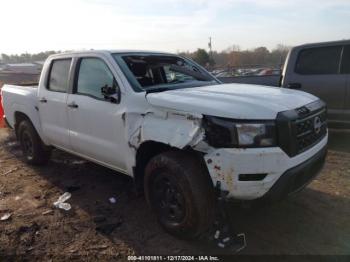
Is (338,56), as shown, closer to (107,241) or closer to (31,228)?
(107,241)

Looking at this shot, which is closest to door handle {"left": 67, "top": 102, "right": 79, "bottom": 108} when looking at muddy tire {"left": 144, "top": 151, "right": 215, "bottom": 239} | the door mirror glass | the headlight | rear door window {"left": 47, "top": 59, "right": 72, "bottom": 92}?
the door mirror glass

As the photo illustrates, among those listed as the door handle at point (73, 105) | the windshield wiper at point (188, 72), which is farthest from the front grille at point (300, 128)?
the door handle at point (73, 105)

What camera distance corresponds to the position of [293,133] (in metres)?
3.23

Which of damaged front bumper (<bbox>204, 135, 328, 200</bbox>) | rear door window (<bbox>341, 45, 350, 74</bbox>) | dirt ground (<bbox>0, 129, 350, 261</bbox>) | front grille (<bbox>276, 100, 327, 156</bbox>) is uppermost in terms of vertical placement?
rear door window (<bbox>341, 45, 350, 74</bbox>)

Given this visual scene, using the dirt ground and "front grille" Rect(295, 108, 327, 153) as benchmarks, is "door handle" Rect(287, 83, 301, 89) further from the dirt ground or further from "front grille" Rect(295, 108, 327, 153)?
"front grille" Rect(295, 108, 327, 153)

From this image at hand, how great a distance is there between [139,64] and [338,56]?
4.06 meters

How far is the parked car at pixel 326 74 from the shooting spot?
665 centimetres

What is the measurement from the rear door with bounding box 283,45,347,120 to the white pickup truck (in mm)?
2731

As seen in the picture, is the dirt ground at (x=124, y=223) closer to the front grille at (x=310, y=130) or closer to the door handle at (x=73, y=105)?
the front grille at (x=310, y=130)

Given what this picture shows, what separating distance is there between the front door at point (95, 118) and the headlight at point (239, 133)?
48.0 inches

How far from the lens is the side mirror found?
159 inches

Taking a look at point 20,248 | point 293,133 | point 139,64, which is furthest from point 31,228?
point 293,133

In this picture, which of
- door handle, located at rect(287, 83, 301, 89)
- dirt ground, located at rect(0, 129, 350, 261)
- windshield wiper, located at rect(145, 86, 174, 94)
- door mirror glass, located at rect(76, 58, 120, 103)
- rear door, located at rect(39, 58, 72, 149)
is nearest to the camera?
dirt ground, located at rect(0, 129, 350, 261)

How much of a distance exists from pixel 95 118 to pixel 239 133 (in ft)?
6.41
